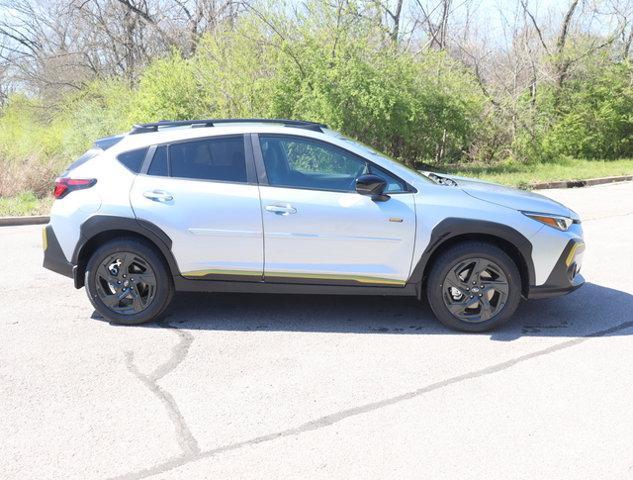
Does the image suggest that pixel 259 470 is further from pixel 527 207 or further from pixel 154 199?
pixel 527 207

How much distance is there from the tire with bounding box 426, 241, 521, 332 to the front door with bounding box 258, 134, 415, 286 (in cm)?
30

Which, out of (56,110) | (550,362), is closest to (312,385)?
(550,362)

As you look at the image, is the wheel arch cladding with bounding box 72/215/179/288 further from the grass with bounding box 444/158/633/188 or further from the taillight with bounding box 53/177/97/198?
the grass with bounding box 444/158/633/188

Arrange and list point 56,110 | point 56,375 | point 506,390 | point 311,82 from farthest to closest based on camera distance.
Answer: point 56,110
point 311,82
point 56,375
point 506,390

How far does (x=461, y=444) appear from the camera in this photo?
3.26 metres

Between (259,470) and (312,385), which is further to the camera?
(312,385)

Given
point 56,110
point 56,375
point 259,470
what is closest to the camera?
point 259,470

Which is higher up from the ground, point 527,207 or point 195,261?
point 527,207

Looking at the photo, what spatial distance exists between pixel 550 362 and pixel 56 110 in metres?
27.1

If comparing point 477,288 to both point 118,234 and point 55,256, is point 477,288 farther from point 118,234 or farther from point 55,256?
point 55,256

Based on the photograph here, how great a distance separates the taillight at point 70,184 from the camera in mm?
5094

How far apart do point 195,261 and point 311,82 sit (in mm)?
10656

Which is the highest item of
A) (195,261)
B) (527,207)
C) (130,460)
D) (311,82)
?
(311,82)

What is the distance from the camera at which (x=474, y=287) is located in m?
4.88
